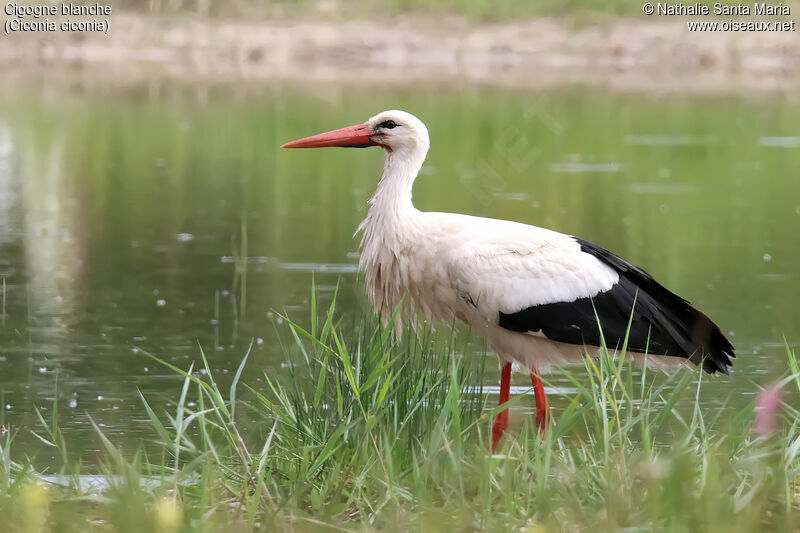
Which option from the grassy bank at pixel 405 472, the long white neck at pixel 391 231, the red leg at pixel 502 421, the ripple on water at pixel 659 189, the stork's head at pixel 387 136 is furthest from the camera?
the ripple on water at pixel 659 189

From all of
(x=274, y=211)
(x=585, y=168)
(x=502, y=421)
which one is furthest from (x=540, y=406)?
(x=585, y=168)

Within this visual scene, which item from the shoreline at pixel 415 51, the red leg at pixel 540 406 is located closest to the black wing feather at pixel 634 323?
the red leg at pixel 540 406

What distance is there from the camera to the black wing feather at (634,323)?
5766 millimetres

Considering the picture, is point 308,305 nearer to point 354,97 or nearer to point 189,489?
point 189,489

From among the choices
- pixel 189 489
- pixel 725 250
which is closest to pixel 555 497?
pixel 189 489

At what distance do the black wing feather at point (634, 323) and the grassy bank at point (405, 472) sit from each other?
671 mm

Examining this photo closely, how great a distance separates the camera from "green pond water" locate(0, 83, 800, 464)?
24.3 feet

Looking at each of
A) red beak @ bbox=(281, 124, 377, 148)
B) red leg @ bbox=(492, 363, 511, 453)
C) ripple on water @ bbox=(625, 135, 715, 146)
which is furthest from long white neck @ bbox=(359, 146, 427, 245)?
ripple on water @ bbox=(625, 135, 715, 146)

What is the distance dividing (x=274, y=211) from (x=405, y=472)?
8946mm

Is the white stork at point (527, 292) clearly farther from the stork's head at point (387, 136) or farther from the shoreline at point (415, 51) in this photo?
the shoreline at point (415, 51)

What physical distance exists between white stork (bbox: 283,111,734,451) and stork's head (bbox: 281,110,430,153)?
15cm

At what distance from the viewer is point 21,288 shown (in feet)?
30.5

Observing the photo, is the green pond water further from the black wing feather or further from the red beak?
the red beak

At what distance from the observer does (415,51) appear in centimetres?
3434
